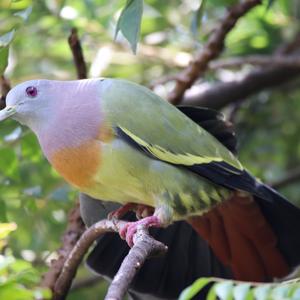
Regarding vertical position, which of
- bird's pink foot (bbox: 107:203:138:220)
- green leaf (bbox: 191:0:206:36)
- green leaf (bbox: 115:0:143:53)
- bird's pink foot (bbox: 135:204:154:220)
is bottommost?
bird's pink foot (bbox: 135:204:154:220)

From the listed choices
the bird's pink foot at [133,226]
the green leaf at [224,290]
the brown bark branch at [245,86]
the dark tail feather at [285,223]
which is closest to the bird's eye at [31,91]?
the bird's pink foot at [133,226]

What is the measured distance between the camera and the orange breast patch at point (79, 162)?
110 inches

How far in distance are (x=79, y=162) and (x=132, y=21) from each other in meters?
0.58

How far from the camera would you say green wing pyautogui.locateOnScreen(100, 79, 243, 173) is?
115 inches

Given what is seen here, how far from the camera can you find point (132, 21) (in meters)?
2.49

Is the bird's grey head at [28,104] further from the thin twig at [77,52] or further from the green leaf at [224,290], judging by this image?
the green leaf at [224,290]

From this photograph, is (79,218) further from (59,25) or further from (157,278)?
(59,25)

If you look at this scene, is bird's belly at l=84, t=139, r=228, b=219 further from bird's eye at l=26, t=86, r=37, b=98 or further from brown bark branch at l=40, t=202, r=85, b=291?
brown bark branch at l=40, t=202, r=85, b=291

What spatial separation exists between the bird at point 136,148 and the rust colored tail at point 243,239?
7 cm

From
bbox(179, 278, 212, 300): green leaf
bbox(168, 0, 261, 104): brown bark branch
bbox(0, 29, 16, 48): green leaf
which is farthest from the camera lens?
bbox(168, 0, 261, 104): brown bark branch

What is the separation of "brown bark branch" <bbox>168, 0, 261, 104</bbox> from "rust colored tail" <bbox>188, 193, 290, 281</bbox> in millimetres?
594

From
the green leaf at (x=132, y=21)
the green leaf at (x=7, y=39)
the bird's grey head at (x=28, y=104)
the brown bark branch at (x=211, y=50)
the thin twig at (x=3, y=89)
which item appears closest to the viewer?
the green leaf at (x=132, y=21)

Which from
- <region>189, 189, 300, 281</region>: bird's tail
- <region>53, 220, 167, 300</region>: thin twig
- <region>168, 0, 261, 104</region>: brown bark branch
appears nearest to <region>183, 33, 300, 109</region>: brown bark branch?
<region>168, 0, 261, 104</region>: brown bark branch

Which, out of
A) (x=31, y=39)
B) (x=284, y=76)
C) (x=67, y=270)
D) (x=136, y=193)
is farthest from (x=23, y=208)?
(x=284, y=76)
